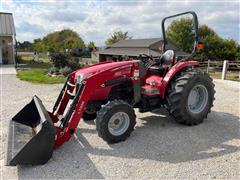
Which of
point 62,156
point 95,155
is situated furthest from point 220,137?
point 62,156

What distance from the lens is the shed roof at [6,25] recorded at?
2143 centimetres

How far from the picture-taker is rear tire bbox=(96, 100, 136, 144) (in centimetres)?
431

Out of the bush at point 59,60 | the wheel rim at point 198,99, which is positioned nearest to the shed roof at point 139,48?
the bush at point 59,60

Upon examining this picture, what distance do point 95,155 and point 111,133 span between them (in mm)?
479

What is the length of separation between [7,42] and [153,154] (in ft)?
67.7

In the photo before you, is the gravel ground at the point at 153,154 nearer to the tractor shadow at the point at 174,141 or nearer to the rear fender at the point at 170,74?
the tractor shadow at the point at 174,141

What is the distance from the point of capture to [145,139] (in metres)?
4.77

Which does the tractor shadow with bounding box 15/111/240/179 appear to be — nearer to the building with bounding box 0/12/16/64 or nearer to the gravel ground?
the gravel ground

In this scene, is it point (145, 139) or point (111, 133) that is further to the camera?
point (145, 139)

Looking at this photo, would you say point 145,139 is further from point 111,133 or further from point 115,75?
point 115,75

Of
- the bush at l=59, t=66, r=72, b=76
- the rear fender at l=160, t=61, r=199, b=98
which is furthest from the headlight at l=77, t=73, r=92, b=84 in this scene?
the bush at l=59, t=66, r=72, b=76

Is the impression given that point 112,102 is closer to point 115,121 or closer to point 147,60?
point 115,121

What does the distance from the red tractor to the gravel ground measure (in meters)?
0.20

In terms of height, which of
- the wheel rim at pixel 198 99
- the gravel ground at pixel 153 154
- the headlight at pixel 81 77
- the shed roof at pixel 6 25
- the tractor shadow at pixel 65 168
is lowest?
the tractor shadow at pixel 65 168
